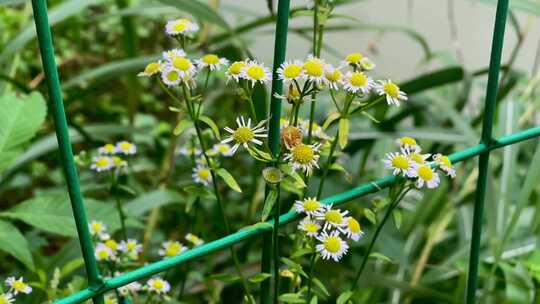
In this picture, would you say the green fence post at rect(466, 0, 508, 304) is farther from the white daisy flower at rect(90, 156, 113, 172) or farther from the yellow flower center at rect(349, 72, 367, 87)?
the white daisy flower at rect(90, 156, 113, 172)

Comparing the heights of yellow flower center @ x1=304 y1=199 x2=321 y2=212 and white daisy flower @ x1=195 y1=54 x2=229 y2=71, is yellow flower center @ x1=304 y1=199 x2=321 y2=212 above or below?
below

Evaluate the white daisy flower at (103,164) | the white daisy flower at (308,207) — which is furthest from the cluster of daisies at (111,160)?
the white daisy flower at (308,207)

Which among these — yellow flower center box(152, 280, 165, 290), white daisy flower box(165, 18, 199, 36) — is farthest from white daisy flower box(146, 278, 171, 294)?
white daisy flower box(165, 18, 199, 36)

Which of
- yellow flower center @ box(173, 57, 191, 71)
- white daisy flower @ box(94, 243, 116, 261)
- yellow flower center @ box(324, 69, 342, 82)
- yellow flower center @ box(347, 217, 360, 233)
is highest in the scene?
yellow flower center @ box(173, 57, 191, 71)

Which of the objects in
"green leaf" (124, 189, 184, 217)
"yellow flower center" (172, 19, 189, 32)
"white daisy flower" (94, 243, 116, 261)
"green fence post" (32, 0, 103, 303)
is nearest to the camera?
"green fence post" (32, 0, 103, 303)

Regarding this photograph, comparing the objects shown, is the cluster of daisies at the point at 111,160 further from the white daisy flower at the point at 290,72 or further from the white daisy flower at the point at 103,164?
the white daisy flower at the point at 290,72

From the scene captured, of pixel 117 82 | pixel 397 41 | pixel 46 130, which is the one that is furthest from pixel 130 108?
pixel 397 41
